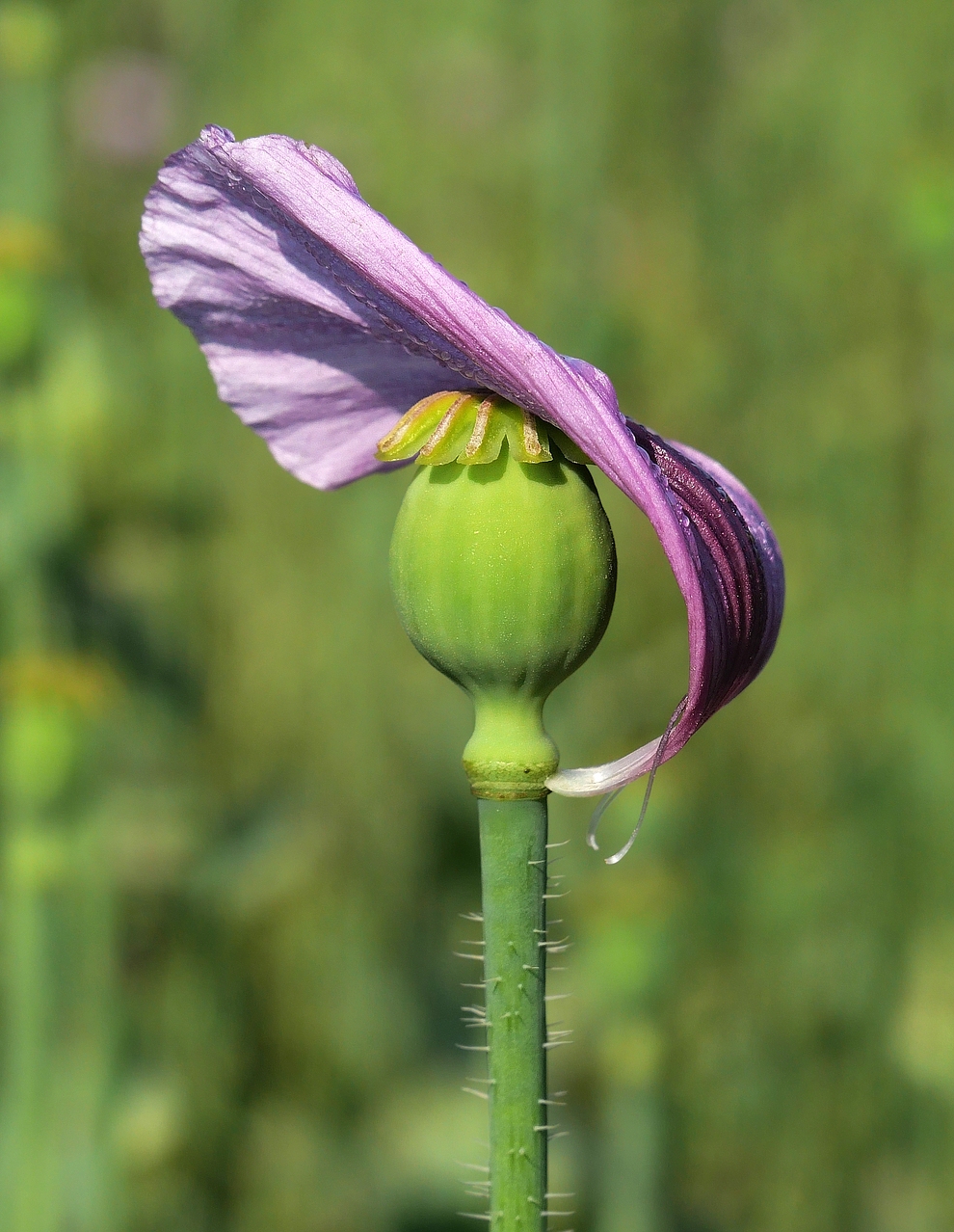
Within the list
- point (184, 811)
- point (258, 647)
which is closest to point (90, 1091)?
point (184, 811)

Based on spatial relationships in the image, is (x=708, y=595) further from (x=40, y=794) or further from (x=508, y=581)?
(x=40, y=794)

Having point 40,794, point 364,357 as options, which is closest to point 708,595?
point 364,357

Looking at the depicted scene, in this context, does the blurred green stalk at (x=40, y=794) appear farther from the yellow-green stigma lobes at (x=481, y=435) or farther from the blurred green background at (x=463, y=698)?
the yellow-green stigma lobes at (x=481, y=435)

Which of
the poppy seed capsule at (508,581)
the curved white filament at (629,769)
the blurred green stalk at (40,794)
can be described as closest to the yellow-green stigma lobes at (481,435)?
the poppy seed capsule at (508,581)

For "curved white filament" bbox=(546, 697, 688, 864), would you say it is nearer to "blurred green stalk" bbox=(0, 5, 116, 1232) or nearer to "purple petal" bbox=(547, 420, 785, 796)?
"purple petal" bbox=(547, 420, 785, 796)

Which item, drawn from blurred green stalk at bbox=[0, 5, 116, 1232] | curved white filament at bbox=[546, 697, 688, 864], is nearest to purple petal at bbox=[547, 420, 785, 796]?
curved white filament at bbox=[546, 697, 688, 864]
